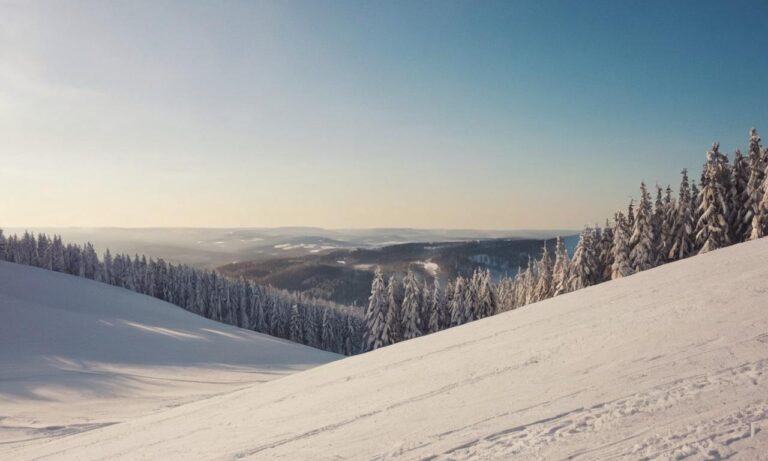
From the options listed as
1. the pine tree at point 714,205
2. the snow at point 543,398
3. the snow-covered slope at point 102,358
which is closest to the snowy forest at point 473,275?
the pine tree at point 714,205

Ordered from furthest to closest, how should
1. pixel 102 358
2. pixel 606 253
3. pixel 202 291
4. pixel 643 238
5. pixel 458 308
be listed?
pixel 202 291
pixel 458 308
pixel 606 253
pixel 643 238
pixel 102 358

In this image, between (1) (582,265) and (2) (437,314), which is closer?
(1) (582,265)

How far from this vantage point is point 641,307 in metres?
11.2

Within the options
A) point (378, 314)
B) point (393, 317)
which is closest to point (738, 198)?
point (393, 317)

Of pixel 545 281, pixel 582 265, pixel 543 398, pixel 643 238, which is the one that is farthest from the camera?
pixel 545 281

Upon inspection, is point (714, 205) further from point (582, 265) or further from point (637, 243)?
point (582, 265)

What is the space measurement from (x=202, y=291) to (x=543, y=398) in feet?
284

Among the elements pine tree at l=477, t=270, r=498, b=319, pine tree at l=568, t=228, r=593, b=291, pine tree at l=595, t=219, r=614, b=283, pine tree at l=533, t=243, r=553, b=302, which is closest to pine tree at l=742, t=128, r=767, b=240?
pine tree at l=595, t=219, r=614, b=283

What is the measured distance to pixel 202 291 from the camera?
271 feet

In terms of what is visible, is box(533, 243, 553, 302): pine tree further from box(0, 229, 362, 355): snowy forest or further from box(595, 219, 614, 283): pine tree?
box(0, 229, 362, 355): snowy forest

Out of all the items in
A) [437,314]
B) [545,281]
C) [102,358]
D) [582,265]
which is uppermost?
[582,265]

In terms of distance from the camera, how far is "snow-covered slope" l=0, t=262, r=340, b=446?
61.2 feet

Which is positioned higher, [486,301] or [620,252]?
[620,252]

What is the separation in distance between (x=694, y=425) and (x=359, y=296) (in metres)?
194
